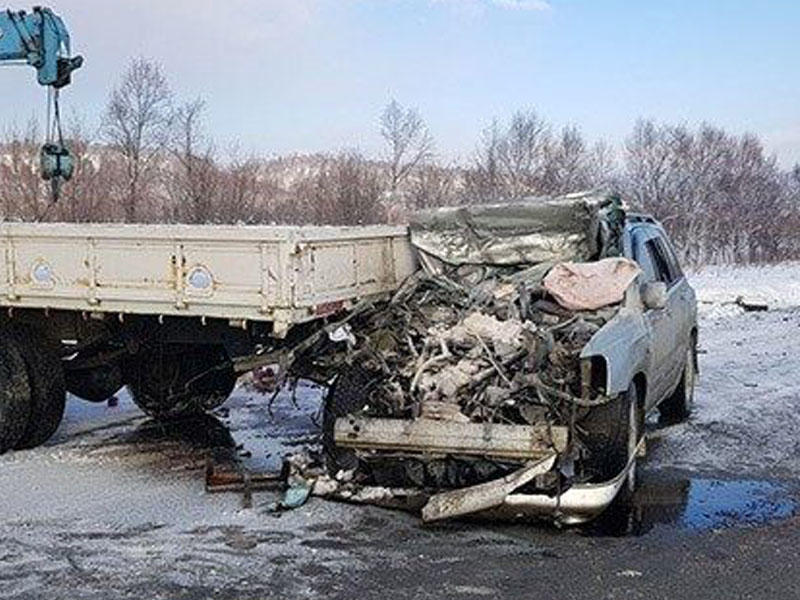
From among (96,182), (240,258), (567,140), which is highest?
(567,140)

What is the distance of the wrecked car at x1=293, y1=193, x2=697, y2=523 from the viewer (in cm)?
595

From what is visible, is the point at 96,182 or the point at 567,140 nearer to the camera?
the point at 96,182

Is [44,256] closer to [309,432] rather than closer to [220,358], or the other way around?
[220,358]

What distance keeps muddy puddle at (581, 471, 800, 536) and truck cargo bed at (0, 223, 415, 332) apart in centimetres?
252

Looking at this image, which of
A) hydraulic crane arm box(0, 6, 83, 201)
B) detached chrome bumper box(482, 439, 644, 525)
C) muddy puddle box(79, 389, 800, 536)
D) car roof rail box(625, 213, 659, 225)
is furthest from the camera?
hydraulic crane arm box(0, 6, 83, 201)

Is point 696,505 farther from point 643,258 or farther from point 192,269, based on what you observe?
point 192,269

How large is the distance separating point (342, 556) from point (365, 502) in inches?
36.8

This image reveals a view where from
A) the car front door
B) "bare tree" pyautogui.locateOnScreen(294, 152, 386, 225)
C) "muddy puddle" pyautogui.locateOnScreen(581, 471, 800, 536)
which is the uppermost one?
"bare tree" pyautogui.locateOnScreen(294, 152, 386, 225)

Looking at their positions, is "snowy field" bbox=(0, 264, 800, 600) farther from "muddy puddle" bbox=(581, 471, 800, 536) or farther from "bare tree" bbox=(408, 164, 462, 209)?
"bare tree" bbox=(408, 164, 462, 209)

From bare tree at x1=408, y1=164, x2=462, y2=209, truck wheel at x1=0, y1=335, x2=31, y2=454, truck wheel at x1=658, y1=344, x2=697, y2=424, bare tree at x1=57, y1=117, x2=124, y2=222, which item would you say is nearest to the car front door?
truck wheel at x1=658, y1=344, x2=697, y2=424

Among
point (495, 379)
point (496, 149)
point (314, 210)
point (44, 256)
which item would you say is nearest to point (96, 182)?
point (314, 210)

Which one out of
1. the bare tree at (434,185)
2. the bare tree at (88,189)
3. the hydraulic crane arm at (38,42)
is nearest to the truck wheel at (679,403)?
the hydraulic crane arm at (38,42)

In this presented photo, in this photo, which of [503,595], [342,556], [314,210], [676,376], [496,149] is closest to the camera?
[503,595]

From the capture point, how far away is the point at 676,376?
888 cm
